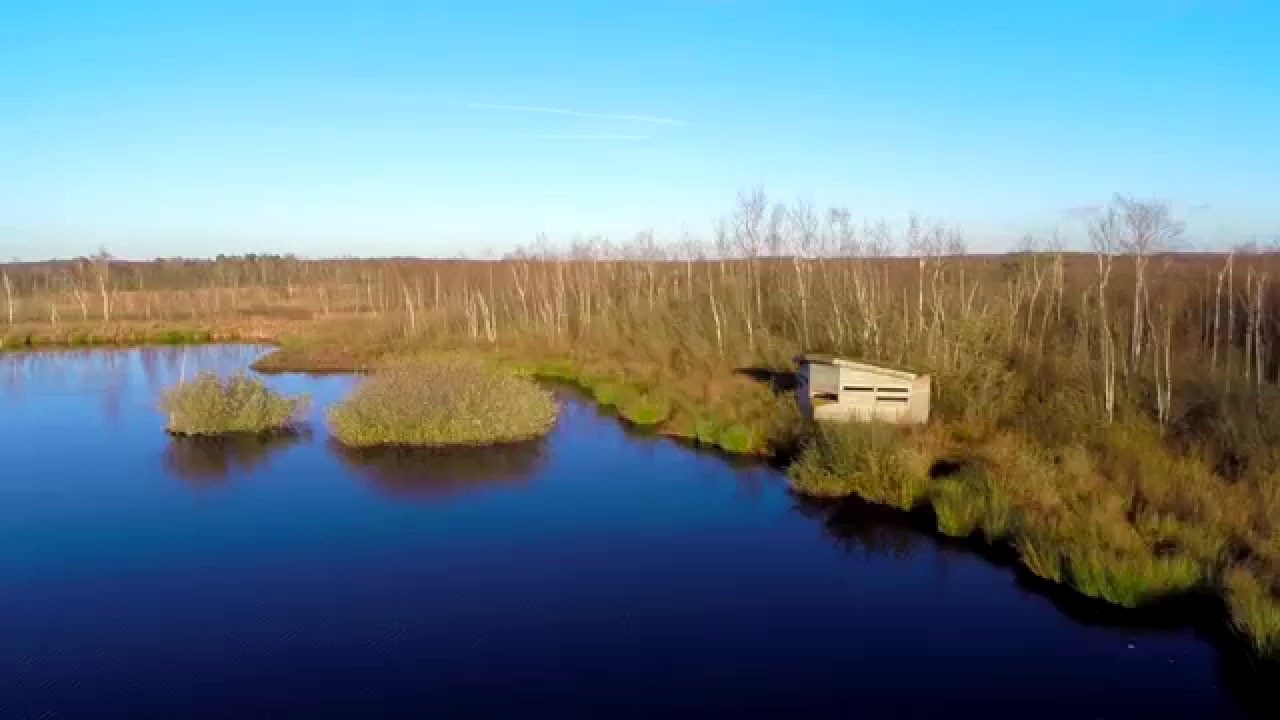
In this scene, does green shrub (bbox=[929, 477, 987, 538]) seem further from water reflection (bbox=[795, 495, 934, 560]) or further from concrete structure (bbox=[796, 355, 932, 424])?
concrete structure (bbox=[796, 355, 932, 424])

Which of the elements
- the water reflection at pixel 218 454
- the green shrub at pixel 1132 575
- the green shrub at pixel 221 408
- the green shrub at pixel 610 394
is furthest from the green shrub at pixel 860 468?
the green shrub at pixel 221 408

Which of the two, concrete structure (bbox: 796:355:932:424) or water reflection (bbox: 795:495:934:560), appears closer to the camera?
water reflection (bbox: 795:495:934:560)

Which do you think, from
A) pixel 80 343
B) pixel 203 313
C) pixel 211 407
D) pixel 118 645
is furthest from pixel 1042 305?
pixel 203 313

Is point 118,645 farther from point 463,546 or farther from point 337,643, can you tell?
point 463,546

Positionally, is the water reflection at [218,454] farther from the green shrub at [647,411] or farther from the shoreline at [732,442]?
the shoreline at [732,442]

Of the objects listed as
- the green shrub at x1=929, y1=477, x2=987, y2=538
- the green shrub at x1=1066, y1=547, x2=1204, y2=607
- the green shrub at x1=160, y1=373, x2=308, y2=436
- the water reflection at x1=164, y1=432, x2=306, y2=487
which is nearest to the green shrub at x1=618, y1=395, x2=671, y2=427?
the water reflection at x1=164, y1=432, x2=306, y2=487
